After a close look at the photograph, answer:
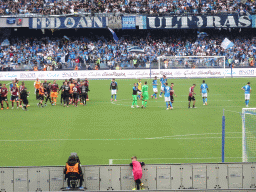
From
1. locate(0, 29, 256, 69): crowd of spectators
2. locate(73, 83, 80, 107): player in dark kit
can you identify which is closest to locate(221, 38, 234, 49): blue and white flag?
locate(0, 29, 256, 69): crowd of spectators

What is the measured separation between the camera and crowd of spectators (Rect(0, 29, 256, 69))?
57906mm

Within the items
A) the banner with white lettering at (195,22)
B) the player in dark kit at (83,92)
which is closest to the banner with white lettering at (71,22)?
the banner with white lettering at (195,22)

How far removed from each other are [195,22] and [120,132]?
4198cm

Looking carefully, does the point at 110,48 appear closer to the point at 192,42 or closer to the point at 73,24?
the point at 73,24

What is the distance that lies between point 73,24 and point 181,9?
650 inches

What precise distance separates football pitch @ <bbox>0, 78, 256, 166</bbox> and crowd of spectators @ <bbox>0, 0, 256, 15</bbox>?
30.6 metres

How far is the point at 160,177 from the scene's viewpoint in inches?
488

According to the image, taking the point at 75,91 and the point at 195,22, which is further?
the point at 195,22

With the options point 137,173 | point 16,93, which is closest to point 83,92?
point 16,93

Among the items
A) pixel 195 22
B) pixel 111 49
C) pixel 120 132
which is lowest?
pixel 120 132

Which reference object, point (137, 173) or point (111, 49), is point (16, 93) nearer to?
point (137, 173)

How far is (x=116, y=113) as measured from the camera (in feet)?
92.2

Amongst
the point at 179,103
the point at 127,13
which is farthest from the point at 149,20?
the point at 179,103

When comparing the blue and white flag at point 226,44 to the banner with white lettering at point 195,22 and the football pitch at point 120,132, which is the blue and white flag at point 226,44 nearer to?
the banner with white lettering at point 195,22
